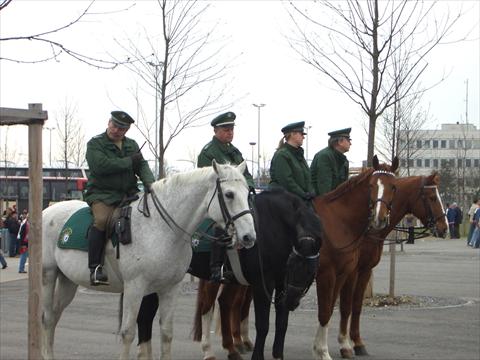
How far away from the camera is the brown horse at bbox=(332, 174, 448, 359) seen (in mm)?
10695

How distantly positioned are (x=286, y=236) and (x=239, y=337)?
2469 millimetres

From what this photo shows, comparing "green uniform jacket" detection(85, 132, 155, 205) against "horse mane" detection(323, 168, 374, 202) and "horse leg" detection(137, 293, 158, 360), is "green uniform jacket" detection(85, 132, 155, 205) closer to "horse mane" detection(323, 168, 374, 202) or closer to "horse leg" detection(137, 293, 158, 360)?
"horse leg" detection(137, 293, 158, 360)

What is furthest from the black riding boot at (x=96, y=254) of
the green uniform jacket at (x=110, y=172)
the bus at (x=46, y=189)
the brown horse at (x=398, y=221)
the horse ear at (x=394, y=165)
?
the bus at (x=46, y=189)

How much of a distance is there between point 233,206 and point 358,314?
4.03 m

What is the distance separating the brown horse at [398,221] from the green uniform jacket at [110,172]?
11.4 ft

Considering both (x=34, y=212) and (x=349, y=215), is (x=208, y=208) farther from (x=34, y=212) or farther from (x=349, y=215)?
(x=349, y=215)

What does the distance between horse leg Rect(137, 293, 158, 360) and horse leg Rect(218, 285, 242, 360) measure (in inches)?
53.1

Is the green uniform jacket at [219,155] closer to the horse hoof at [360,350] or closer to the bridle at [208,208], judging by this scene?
the bridle at [208,208]

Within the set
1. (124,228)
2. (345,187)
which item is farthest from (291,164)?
(124,228)

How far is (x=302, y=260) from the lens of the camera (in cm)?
872

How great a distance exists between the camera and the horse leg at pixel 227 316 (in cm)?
1012

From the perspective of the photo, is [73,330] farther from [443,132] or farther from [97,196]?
[443,132]

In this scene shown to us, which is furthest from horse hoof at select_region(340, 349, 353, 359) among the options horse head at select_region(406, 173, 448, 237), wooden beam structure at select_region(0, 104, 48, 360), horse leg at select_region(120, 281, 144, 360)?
wooden beam structure at select_region(0, 104, 48, 360)

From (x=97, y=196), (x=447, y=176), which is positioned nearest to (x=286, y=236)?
(x=97, y=196)
